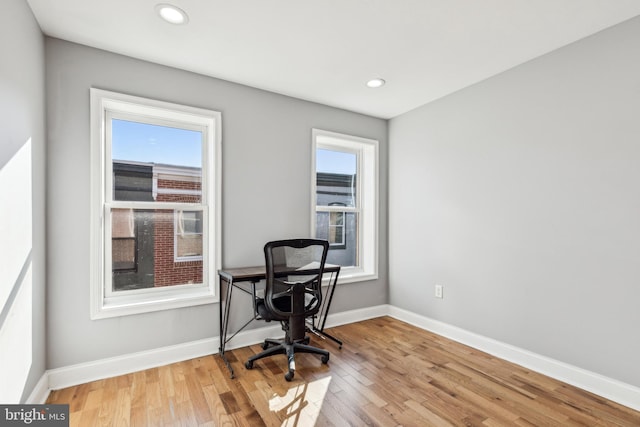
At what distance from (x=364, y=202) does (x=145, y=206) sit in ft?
7.84

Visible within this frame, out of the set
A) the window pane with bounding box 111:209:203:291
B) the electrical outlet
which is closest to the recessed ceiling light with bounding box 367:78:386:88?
the window pane with bounding box 111:209:203:291

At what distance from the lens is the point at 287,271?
243 cm

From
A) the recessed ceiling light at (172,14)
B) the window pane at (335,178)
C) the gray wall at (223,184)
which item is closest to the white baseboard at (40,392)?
the gray wall at (223,184)

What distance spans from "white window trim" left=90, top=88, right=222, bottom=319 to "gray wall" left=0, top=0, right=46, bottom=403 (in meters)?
0.29

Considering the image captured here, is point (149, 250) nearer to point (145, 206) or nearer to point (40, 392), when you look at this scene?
point (145, 206)

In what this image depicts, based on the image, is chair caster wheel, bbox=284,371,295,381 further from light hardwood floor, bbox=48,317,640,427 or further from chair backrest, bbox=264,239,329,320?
chair backrest, bbox=264,239,329,320

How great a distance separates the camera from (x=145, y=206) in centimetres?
257

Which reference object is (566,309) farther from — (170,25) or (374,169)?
(170,25)

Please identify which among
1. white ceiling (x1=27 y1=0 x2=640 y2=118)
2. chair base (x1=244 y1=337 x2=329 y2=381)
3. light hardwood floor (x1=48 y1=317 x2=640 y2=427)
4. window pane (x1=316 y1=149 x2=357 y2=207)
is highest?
white ceiling (x1=27 y1=0 x2=640 y2=118)

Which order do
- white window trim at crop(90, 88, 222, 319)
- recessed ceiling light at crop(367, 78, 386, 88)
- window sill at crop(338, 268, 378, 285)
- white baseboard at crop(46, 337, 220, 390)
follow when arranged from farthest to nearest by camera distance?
window sill at crop(338, 268, 378, 285) < recessed ceiling light at crop(367, 78, 386, 88) < white window trim at crop(90, 88, 222, 319) < white baseboard at crop(46, 337, 220, 390)

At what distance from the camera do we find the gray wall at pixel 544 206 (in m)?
2.02

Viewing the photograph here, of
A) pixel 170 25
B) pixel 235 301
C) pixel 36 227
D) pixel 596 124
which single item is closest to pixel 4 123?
pixel 36 227

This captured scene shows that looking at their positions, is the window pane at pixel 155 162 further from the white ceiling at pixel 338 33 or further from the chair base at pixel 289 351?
the chair base at pixel 289 351

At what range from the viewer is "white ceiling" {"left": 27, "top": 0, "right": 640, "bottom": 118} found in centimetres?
186
